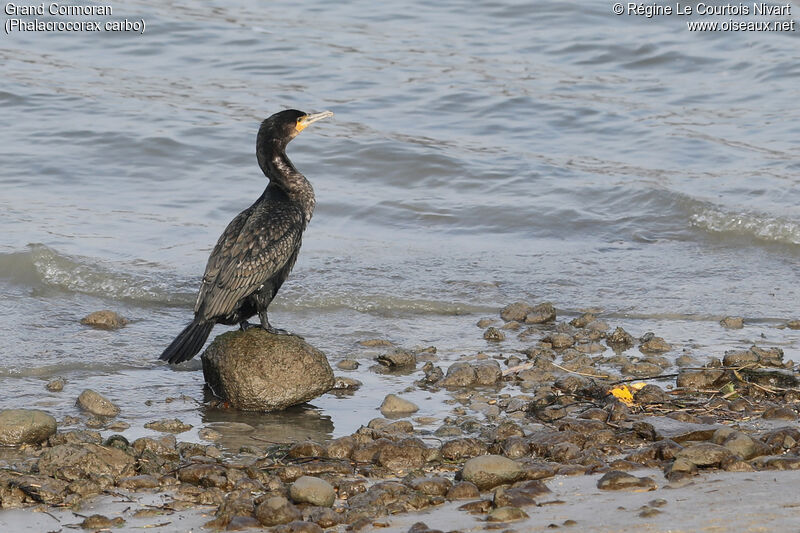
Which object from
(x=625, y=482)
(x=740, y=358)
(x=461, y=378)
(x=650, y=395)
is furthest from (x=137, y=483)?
(x=740, y=358)

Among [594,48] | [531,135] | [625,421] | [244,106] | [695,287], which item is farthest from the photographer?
[594,48]

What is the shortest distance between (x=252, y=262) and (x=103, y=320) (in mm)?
1712

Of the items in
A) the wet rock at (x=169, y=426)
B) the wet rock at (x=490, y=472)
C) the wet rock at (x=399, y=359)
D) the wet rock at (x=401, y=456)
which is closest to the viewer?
the wet rock at (x=490, y=472)

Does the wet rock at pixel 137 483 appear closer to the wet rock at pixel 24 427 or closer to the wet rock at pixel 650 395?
the wet rock at pixel 24 427

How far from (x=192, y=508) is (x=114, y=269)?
4.73 m

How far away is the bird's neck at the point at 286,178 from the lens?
7301 mm

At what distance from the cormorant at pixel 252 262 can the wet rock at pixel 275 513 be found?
2201 mm

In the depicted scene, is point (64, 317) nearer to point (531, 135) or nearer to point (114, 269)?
point (114, 269)

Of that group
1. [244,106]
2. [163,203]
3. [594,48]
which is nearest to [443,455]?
[163,203]

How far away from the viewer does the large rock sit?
634cm

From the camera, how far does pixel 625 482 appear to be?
470cm

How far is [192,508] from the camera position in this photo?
4.76 meters

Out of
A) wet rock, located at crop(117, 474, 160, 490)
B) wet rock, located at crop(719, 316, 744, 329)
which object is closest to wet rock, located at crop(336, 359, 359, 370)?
wet rock, located at crop(117, 474, 160, 490)

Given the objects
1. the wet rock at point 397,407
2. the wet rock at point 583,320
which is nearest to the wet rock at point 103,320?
the wet rock at point 397,407
